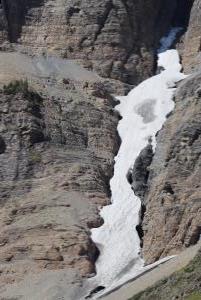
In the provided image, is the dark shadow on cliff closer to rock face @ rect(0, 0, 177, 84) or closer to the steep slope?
rock face @ rect(0, 0, 177, 84)

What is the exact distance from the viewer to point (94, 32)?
84.9m

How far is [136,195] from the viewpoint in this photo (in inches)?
2778

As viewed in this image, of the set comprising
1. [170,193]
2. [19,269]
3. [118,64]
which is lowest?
[19,269]

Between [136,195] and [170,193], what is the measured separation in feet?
11.3

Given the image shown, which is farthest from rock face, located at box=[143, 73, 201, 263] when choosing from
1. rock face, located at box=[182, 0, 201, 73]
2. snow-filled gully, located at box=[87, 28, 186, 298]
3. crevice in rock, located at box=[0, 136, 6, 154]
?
crevice in rock, located at box=[0, 136, 6, 154]

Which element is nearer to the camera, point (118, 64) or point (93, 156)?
point (93, 156)

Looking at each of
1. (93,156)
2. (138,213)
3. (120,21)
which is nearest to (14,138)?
(93,156)

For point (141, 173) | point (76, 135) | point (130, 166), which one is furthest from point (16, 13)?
point (141, 173)

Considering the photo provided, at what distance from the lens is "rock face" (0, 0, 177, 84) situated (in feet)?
276

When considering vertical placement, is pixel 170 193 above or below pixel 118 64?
below

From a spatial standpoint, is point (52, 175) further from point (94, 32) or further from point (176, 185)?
point (94, 32)

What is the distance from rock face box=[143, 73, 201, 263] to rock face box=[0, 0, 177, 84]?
10.2 metres

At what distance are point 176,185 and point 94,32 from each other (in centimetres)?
2072

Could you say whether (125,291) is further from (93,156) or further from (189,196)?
(93,156)
